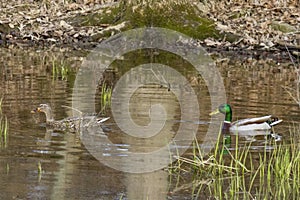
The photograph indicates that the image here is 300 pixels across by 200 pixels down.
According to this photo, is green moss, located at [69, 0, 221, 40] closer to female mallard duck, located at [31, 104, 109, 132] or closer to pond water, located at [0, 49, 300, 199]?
pond water, located at [0, 49, 300, 199]

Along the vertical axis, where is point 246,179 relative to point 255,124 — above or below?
below

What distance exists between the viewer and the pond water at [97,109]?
26.7 ft

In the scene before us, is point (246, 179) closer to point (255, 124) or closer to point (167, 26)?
point (255, 124)

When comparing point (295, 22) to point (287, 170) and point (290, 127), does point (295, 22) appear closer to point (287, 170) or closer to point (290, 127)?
point (290, 127)

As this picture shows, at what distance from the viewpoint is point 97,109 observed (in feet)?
42.9

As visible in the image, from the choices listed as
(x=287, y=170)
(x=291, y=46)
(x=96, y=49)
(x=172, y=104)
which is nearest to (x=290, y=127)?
(x=172, y=104)

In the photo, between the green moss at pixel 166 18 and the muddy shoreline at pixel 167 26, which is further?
the green moss at pixel 166 18

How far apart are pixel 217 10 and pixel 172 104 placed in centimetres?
1258

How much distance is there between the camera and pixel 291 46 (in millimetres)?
21578

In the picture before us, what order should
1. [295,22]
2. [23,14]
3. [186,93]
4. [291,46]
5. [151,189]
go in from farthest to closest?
[23,14] → [295,22] → [291,46] → [186,93] → [151,189]

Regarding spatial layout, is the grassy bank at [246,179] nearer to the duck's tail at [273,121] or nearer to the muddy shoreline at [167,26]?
the duck's tail at [273,121]

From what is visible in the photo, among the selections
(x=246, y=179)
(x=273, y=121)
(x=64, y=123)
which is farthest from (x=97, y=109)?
(x=246, y=179)

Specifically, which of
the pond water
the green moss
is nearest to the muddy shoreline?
the green moss

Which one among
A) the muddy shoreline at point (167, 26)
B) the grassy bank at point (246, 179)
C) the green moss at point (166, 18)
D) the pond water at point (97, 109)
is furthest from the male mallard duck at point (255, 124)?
the green moss at point (166, 18)
